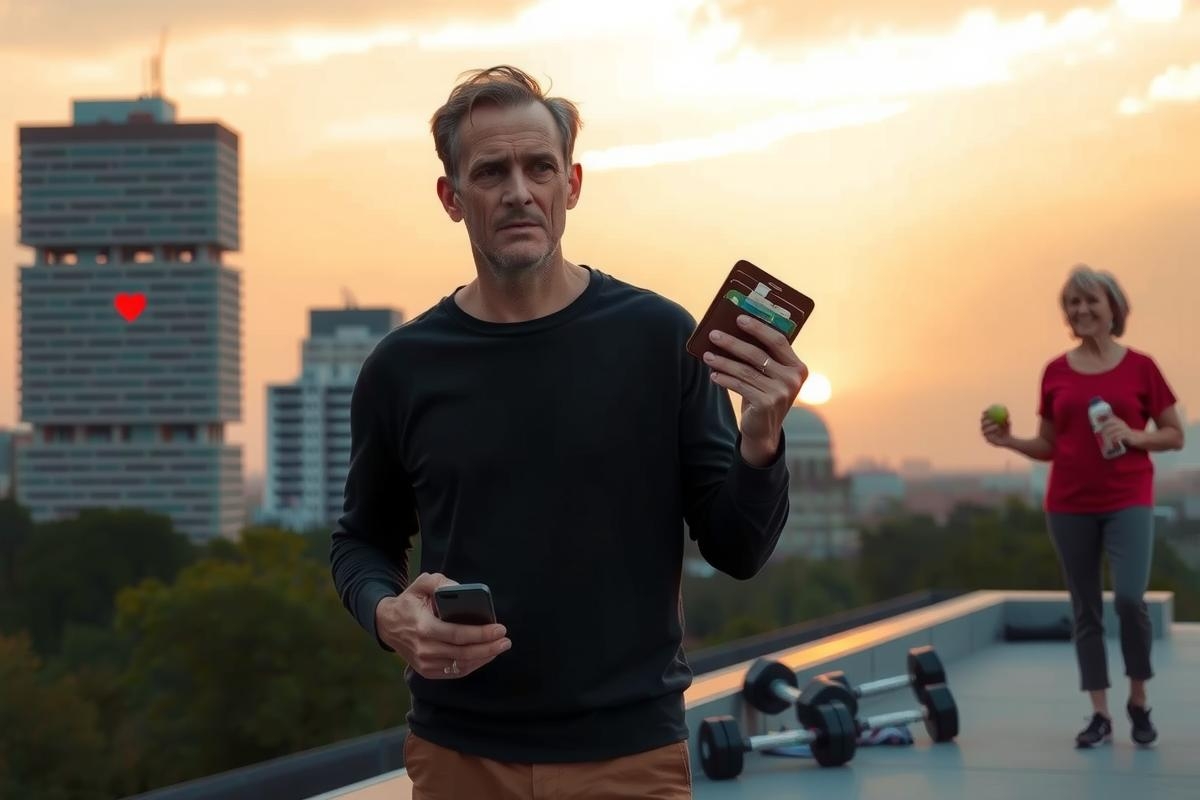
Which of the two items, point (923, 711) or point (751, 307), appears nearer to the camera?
point (751, 307)

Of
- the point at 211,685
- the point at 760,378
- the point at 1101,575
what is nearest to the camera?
the point at 760,378

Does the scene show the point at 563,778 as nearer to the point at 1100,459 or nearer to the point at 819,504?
the point at 1100,459

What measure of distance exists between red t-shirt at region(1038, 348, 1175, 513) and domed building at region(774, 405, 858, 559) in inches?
6517

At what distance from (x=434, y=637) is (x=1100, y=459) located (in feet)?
14.2

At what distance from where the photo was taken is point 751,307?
1.94 m

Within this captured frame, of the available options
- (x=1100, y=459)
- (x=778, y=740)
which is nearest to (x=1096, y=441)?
(x=1100, y=459)

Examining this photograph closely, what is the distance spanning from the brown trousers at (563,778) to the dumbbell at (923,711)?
405cm

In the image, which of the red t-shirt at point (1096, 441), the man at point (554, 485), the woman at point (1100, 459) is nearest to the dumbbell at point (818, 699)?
the woman at point (1100, 459)

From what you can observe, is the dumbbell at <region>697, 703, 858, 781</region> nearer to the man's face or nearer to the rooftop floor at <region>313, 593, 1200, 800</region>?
the rooftop floor at <region>313, 593, 1200, 800</region>

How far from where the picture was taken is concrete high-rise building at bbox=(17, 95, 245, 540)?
556ft

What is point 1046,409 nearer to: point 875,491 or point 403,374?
point 403,374

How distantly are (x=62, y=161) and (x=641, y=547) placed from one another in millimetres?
178813

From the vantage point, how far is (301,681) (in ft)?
179

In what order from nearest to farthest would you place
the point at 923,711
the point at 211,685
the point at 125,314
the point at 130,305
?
the point at 923,711 → the point at 211,685 → the point at 130,305 → the point at 125,314
